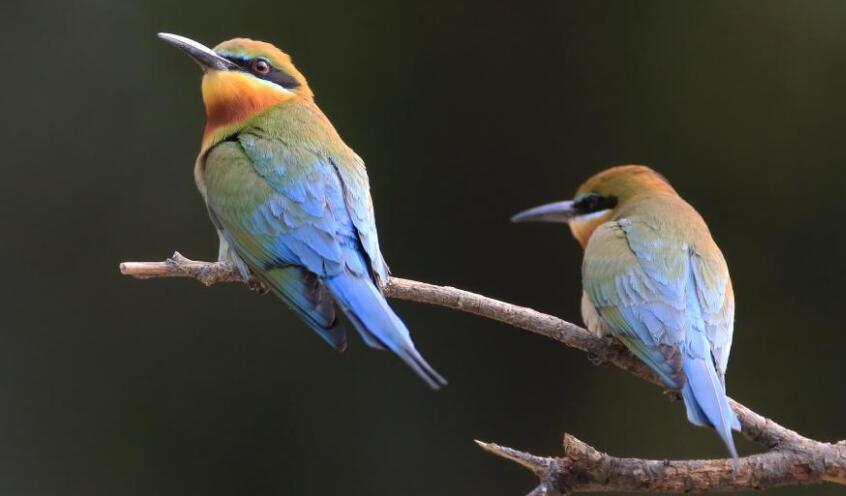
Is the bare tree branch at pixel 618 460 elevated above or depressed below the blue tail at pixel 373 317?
below

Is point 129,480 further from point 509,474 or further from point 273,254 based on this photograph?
point 273,254

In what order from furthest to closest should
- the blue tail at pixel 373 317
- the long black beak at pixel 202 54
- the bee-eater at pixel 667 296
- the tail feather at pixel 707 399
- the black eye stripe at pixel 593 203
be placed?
the black eye stripe at pixel 593 203, the long black beak at pixel 202 54, the bee-eater at pixel 667 296, the tail feather at pixel 707 399, the blue tail at pixel 373 317

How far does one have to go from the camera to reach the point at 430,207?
10.9ft

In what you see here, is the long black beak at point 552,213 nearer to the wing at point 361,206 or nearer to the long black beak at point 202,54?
the wing at point 361,206

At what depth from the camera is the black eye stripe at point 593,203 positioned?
108 inches

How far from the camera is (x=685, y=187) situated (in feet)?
11.1

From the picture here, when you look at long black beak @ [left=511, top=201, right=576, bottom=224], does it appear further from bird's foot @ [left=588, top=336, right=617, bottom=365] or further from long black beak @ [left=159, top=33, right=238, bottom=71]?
long black beak @ [left=159, top=33, right=238, bottom=71]

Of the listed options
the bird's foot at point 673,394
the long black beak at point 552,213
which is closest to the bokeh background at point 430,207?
the long black beak at point 552,213

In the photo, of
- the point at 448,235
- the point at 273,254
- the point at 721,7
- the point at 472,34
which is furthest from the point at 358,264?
the point at 721,7

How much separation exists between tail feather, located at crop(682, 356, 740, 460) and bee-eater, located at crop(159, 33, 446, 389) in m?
0.49

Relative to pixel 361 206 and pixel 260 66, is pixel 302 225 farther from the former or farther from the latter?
pixel 260 66

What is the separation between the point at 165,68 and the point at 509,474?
150 centimetres

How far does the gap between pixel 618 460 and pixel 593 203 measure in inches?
45.3

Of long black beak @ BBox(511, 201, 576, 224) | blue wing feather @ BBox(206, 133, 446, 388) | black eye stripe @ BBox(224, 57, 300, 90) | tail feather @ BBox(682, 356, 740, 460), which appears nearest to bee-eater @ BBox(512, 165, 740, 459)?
tail feather @ BBox(682, 356, 740, 460)
